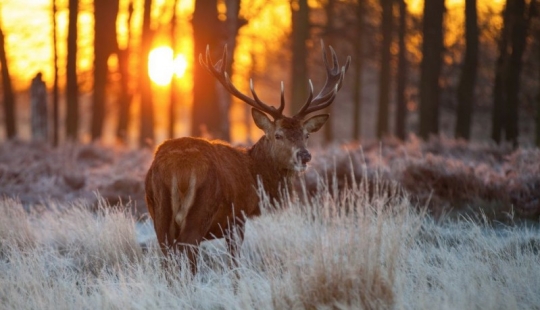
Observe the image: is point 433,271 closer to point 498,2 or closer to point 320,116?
point 320,116

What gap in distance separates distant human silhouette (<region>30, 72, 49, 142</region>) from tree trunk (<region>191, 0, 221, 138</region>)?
6075 millimetres

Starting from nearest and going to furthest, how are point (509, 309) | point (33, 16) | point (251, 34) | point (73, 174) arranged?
point (509, 309), point (73, 174), point (33, 16), point (251, 34)

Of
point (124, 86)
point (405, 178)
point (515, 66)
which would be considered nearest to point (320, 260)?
point (405, 178)

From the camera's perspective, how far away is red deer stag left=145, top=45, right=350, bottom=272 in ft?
20.5

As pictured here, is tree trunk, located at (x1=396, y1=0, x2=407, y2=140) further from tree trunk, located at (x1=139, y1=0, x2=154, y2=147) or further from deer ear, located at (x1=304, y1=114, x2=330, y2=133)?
deer ear, located at (x1=304, y1=114, x2=330, y2=133)

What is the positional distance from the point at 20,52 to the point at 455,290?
24.3m

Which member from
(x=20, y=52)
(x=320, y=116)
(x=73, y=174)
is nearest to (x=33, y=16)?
Answer: (x=20, y=52)

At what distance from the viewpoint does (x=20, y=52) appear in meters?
26.6

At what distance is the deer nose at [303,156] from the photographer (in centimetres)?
727

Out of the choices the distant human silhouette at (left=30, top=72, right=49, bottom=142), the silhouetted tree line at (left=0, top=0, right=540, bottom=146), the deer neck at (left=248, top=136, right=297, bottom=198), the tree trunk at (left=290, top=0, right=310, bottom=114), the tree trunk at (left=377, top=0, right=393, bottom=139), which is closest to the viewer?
the deer neck at (left=248, top=136, right=297, bottom=198)

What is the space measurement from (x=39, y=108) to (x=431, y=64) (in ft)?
38.3

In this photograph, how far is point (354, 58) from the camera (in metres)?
25.6

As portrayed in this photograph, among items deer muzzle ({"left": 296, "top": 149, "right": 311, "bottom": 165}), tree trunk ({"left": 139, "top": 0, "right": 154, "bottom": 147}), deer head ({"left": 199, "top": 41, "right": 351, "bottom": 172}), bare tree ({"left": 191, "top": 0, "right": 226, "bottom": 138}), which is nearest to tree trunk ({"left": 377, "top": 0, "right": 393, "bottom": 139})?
bare tree ({"left": 191, "top": 0, "right": 226, "bottom": 138})

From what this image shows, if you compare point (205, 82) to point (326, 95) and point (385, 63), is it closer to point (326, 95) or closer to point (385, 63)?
point (385, 63)
